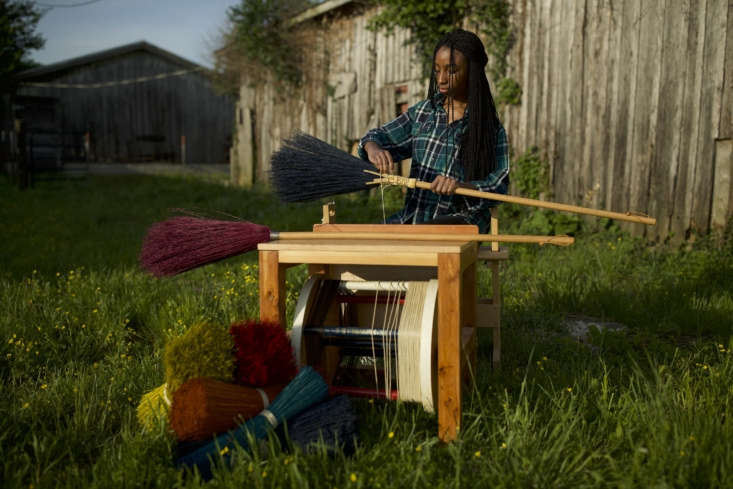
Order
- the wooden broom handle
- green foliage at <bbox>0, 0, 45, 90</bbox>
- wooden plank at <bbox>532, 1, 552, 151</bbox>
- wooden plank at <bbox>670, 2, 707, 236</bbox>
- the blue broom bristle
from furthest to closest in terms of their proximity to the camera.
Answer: green foliage at <bbox>0, 0, 45, 90</bbox> < wooden plank at <bbox>532, 1, 552, 151</bbox> < wooden plank at <bbox>670, 2, 707, 236</bbox> < the wooden broom handle < the blue broom bristle

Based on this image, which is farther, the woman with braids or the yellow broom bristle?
the woman with braids

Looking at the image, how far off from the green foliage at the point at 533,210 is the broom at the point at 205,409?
17.5ft

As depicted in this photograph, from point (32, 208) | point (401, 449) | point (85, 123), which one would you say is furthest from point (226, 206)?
point (85, 123)

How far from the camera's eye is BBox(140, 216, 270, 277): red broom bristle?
8.69 feet

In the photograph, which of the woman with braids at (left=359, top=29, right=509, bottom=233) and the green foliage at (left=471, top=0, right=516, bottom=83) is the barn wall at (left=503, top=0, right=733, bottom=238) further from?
the woman with braids at (left=359, top=29, right=509, bottom=233)

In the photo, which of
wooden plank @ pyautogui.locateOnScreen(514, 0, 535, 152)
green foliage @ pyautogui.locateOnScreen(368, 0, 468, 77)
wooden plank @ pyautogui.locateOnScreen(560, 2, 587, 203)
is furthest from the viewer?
green foliage @ pyautogui.locateOnScreen(368, 0, 468, 77)

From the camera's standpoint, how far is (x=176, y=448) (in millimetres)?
2160

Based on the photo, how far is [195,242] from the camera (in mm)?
2684

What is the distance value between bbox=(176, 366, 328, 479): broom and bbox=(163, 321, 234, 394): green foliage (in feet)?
0.71

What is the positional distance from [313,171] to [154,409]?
4.13 feet

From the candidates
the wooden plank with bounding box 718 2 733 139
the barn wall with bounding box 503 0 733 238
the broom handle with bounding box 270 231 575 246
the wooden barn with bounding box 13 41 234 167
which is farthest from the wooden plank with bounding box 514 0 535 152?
the wooden barn with bounding box 13 41 234 167

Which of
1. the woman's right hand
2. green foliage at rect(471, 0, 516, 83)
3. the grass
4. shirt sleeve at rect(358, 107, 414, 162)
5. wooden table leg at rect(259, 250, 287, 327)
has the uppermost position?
green foliage at rect(471, 0, 516, 83)

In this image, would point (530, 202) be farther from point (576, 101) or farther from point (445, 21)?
point (445, 21)

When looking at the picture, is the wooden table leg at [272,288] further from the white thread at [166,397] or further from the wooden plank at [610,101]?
the wooden plank at [610,101]
